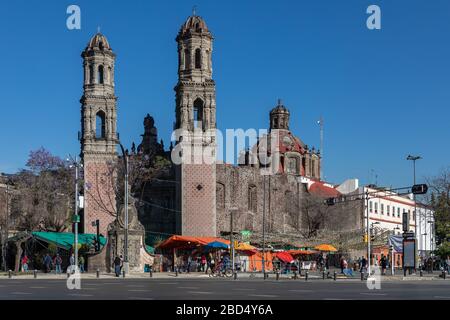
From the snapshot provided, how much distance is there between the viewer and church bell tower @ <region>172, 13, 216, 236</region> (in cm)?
7425

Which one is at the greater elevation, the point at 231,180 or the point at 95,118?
the point at 95,118

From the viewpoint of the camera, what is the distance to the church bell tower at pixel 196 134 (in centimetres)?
7425

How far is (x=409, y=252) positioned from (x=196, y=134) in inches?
1045

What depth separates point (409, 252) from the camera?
5350 centimetres

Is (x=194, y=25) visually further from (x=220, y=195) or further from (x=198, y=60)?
(x=220, y=195)

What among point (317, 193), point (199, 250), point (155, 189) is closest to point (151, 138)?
point (155, 189)

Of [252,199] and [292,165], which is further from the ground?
[292,165]

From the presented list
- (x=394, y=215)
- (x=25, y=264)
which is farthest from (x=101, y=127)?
(x=394, y=215)

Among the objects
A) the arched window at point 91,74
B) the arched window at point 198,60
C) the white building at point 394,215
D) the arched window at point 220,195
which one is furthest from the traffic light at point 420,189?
the white building at point 394,215

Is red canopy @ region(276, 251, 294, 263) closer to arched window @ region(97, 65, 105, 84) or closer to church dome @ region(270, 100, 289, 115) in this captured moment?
arched window @ region(97, 65, 105, 84)

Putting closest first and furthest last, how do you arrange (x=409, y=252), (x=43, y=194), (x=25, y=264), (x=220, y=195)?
(x=409, y=252), (x=25, y=264), (x=43, y=194), (x=220, y=195)
